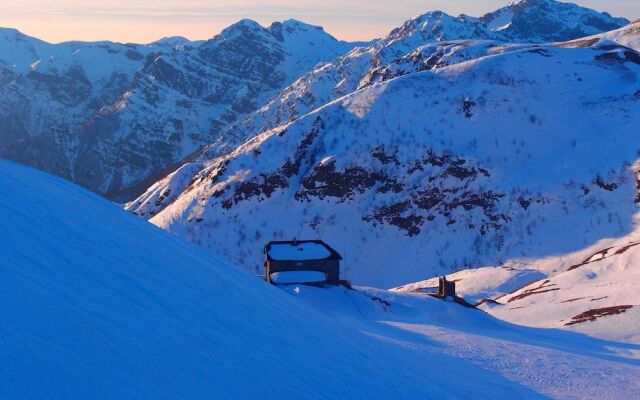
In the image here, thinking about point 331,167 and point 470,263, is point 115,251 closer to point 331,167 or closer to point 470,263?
A: point 470,263

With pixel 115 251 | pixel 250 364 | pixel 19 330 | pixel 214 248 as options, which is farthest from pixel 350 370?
pixel 214 248

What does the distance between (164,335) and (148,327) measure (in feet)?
0.68

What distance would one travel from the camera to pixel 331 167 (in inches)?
2596

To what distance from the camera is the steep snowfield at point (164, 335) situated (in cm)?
671

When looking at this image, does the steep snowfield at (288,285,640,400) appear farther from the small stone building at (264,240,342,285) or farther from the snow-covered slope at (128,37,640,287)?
the snow-covered slope at (128,37,640,287)

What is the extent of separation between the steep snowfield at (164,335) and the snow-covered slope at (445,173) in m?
40.5

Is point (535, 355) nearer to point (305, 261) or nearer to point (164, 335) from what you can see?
point (164, 335)

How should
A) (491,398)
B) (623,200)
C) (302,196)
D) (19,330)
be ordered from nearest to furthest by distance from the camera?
(19,330) → (491,398) → (623,200) → (302,196)

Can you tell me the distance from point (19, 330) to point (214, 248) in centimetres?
5527

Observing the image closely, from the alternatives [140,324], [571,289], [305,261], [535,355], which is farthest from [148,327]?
[571,289]

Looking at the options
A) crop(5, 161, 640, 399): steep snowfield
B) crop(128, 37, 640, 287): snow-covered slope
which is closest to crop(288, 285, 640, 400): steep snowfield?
crop(5, 161, 640, 399): steep snowfield

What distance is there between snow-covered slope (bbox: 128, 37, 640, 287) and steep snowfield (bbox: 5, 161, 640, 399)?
1594 inches

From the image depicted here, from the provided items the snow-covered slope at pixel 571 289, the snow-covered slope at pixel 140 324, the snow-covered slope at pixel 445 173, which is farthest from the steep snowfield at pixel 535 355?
the snow-covered slope at pixel 445 173

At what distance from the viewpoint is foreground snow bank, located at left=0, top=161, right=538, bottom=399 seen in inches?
262
